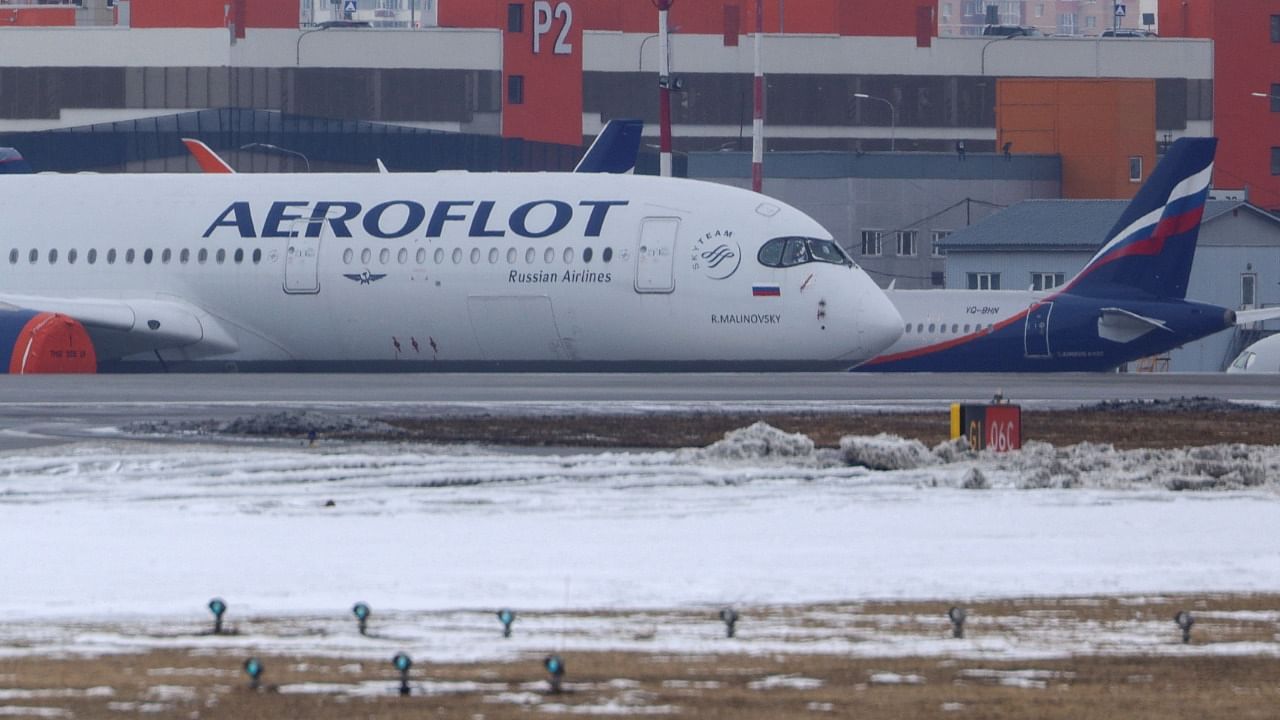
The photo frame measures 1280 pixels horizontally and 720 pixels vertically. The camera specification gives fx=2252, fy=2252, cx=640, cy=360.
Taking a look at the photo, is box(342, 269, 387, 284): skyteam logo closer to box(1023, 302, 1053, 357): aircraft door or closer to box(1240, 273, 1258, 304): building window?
box(1023, 302, 1053, 357): aircraft door

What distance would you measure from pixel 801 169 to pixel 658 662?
4379 inches

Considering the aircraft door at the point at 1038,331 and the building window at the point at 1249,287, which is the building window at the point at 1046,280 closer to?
the building window at the point at 1249,287

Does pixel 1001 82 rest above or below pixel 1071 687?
above

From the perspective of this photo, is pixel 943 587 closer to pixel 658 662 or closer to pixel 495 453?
pixel 658 662

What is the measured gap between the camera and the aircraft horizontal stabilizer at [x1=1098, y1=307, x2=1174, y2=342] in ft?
195

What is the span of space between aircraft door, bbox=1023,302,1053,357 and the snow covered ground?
36.8 meters

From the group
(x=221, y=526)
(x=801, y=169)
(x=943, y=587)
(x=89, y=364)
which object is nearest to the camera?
(x=943, y=587)

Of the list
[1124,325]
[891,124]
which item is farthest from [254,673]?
[891,124]

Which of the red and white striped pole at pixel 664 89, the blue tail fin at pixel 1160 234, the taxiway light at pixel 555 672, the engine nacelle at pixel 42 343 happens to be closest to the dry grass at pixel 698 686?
the taxiway light at pixel 555 672

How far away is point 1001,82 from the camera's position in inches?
5162

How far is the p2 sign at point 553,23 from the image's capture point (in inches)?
5561

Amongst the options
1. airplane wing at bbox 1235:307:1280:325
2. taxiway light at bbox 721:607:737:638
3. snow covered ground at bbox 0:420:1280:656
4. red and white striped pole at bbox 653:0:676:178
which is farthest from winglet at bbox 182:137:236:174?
taxiway light at bbox 721:607:737:638

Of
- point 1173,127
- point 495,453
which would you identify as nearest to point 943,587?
point 495,453

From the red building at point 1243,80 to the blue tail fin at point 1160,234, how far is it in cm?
9062
